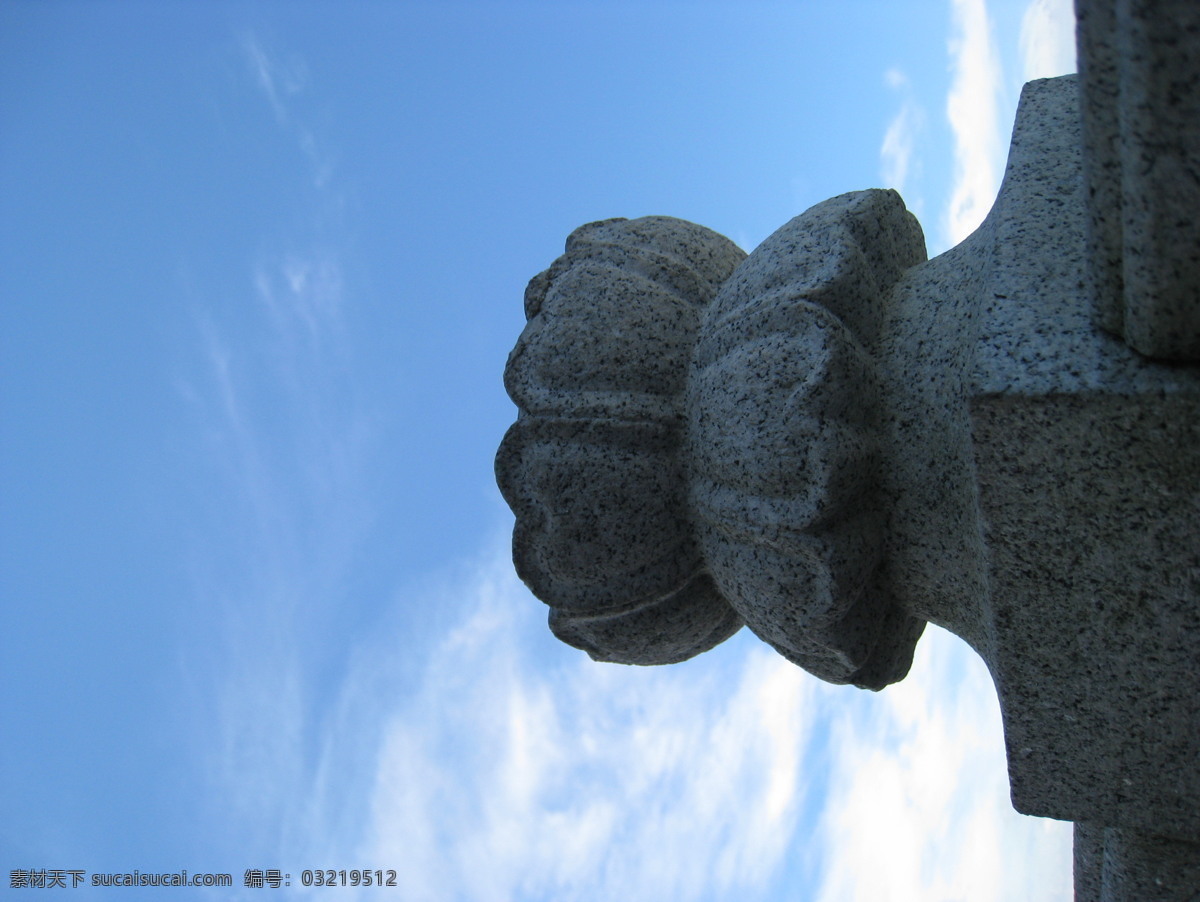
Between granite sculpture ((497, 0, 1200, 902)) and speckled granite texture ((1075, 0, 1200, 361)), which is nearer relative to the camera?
speckled granite texture ((1075, 0, 1200, 361))

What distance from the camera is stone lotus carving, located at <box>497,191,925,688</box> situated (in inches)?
72.7

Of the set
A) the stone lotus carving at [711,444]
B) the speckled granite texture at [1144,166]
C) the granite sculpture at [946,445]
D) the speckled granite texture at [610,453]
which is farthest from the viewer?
the speckled granite texture at [610,453]

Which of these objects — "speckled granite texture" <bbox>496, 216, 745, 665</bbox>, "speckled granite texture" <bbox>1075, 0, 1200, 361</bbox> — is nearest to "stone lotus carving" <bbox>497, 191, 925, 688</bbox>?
"speckled granite texture" <bbox>496, 216, 745, 665</bbox>

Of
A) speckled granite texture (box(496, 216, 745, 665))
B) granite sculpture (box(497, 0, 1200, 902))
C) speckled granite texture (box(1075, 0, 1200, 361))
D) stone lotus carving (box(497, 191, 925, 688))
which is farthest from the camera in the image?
speckled granite texture (box(496, 216, 745, 665))

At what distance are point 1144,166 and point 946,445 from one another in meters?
0.70

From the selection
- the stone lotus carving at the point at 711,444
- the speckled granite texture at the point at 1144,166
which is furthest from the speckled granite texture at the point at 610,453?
the speckled granite texture at the point at 1144,166

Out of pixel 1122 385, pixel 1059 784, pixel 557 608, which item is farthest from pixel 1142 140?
pixel 557 608

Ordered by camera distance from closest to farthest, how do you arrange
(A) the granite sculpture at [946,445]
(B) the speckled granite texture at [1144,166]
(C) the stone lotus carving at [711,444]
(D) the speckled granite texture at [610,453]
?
(B) the speckled granite texture at [1144,166]
(A) the granite sculpture at [946,445]
(C) the stone lotus carving at [711,444]
(D) the speckled granite texture at [610,453]

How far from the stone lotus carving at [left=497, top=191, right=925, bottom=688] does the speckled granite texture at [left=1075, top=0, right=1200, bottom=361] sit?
579mm

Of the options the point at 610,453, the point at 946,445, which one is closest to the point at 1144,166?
the point at 946,445

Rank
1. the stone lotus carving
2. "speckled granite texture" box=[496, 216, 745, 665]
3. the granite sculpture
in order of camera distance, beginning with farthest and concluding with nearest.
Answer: "speckled granite texture" box=[496, 216, 745, 665]
the stone lotus carving
the granite sculpture

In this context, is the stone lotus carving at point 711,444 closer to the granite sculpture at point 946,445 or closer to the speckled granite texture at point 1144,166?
the granite sculpture at point 946,445

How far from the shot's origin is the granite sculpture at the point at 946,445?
1337 mm

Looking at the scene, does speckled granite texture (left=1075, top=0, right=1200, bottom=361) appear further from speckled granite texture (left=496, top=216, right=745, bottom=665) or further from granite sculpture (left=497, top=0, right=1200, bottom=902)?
speckled granite texture (left=496, top=216, right=745, bottom=665)
